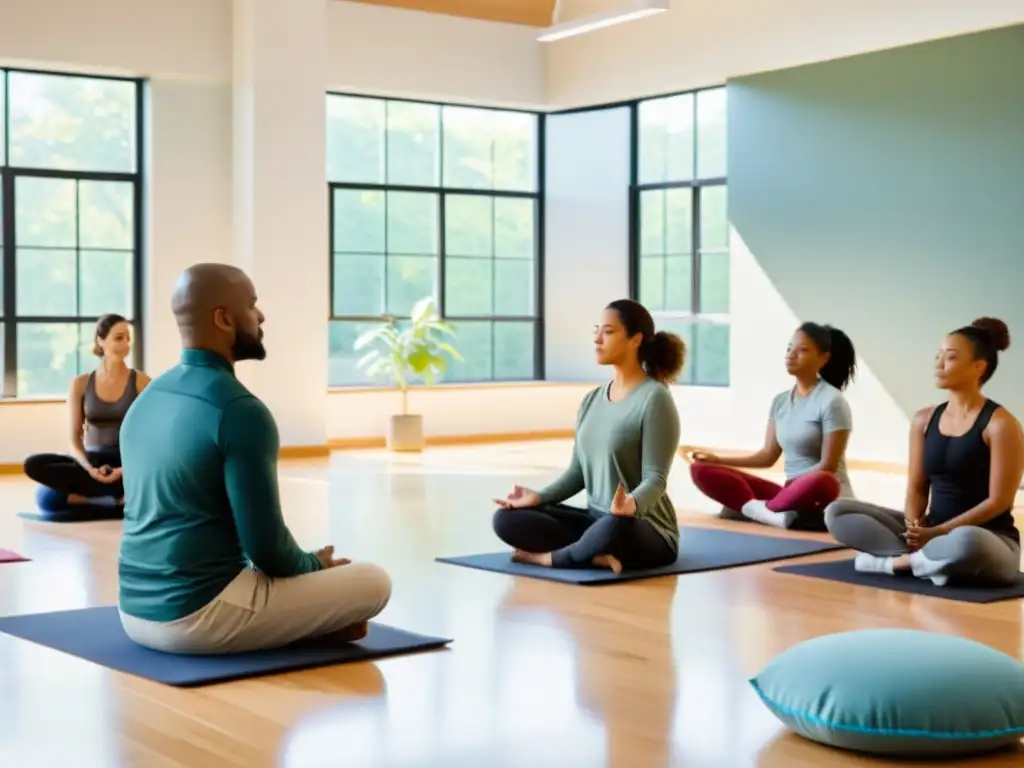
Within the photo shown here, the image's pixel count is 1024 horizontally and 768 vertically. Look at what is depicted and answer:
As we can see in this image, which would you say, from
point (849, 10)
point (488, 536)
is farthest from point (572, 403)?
point (488, 536)

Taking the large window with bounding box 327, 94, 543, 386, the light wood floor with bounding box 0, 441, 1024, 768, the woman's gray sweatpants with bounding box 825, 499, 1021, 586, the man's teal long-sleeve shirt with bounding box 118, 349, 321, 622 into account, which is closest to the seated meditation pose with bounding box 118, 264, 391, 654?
the man's teal long-sleeve shirt with bounding box 118, 349, 321, 622

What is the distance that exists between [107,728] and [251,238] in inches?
281

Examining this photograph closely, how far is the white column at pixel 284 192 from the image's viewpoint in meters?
10.2

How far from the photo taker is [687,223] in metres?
11.5

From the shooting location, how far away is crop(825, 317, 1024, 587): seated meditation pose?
512 centimetres

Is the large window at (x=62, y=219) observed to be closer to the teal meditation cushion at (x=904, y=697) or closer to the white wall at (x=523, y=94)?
the white wall at (x=523, y=94)

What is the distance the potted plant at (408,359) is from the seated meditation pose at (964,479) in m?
5.98

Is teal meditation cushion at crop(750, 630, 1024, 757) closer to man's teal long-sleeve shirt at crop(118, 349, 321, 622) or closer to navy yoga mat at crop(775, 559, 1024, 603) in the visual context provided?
man's teal long-sleeve shirt at crop(118, 349, 321, 622)

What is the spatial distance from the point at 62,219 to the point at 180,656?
6.73 meters

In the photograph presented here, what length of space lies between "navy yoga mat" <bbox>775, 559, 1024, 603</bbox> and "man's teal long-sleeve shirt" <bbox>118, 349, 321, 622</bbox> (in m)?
2.27

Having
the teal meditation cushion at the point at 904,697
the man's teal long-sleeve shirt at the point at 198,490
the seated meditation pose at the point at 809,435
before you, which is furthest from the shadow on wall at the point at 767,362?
the teal meditation cushion at the point at 904,697

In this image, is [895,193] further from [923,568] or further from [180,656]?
[180,656]

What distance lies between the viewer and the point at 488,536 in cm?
662

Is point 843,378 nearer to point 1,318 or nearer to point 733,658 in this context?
point 733,658
